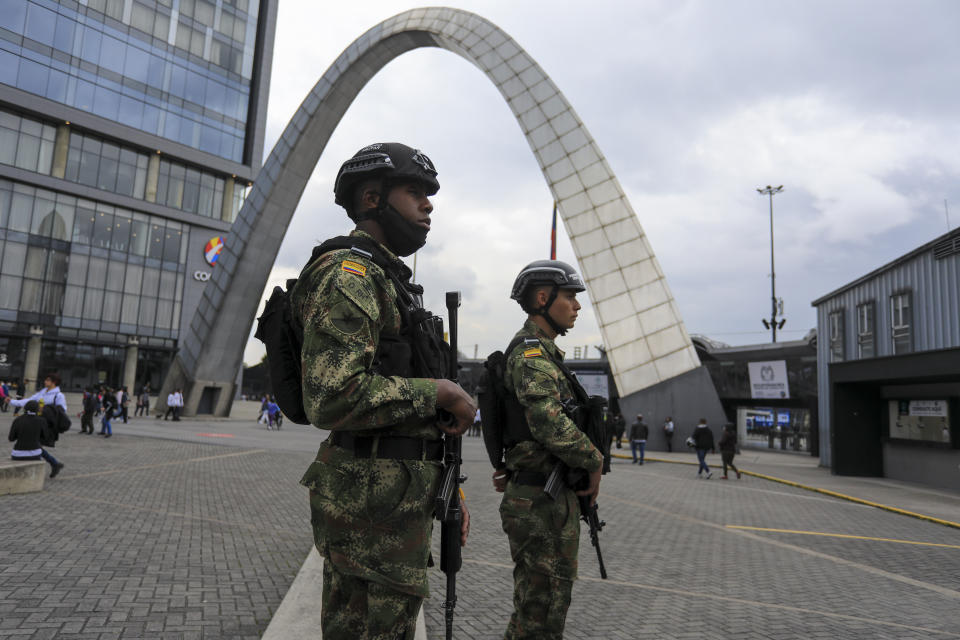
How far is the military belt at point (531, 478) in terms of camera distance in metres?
3.23

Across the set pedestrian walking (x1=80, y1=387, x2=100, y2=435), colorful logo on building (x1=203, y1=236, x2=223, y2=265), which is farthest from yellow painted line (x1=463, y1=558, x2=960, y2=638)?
colorful logo on building (x1=203, y1=236, x2=223, y2=265)

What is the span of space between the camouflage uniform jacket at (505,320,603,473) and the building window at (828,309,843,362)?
19.0 m

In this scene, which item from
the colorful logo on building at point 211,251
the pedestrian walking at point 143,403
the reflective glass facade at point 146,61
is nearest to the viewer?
the pedestrian walking at point 143,403

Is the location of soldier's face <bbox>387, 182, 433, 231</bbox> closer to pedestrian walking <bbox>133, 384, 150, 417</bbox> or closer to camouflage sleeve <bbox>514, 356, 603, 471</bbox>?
camouflage sleeve <bbox>514, 356, 603, 471</bbox>

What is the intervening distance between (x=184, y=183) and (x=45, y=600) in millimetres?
50818

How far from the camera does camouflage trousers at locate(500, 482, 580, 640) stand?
2908 millimetres

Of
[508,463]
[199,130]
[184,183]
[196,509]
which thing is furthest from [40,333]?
[508,463]

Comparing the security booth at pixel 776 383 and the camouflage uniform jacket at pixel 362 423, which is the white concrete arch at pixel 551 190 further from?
the camouflage uniform jacket at pixel 362 423

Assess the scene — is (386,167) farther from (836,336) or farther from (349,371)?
(836,336)

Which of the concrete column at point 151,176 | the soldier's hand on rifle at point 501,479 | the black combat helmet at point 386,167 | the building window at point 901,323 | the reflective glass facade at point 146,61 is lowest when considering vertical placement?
the soldier's hand on rifle at point 501,479

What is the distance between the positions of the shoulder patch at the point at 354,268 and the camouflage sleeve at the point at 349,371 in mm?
19

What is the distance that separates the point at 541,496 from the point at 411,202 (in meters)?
1.77

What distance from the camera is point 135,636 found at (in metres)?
3.69

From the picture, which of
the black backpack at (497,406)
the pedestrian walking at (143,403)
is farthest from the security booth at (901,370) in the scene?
the pedestrian walking at (143,403)
